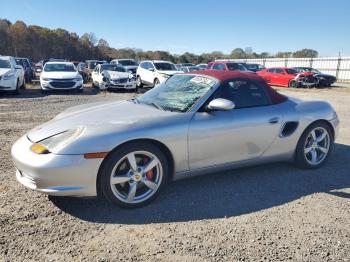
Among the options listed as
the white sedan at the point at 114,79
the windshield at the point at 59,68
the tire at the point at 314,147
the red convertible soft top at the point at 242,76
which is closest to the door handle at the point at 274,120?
the red convertible soft top at the point at 242,76

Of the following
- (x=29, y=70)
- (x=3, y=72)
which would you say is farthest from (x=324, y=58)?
(x=3, y=72)

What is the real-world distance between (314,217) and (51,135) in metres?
2.83

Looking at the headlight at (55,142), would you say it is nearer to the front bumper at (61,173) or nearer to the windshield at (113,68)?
the front bumper at (61,173)

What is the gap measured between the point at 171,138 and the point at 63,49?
68.1 metres

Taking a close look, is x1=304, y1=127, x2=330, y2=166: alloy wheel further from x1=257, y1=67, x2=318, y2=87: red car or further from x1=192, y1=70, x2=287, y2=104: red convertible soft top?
x1=257, y1=67, x2=318, y2=87: red car

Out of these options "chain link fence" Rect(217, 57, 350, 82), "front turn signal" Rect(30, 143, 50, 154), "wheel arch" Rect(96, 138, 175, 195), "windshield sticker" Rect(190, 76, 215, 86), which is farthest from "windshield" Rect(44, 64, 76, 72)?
"chain link fence" Rect(217, 57, 350, 82)

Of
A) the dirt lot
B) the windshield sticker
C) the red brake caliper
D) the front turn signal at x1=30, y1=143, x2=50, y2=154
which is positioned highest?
the windshield sticker

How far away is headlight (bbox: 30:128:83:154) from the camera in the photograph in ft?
10.9

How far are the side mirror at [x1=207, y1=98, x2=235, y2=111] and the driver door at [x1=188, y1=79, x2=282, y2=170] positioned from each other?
9 centimetres

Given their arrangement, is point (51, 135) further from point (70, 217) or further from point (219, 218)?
point (219, 218)

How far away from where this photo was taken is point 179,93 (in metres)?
4.38

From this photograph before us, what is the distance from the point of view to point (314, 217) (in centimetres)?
349

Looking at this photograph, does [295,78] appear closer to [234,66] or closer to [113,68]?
[234,66]

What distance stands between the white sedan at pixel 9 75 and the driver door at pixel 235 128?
12.0 metres
